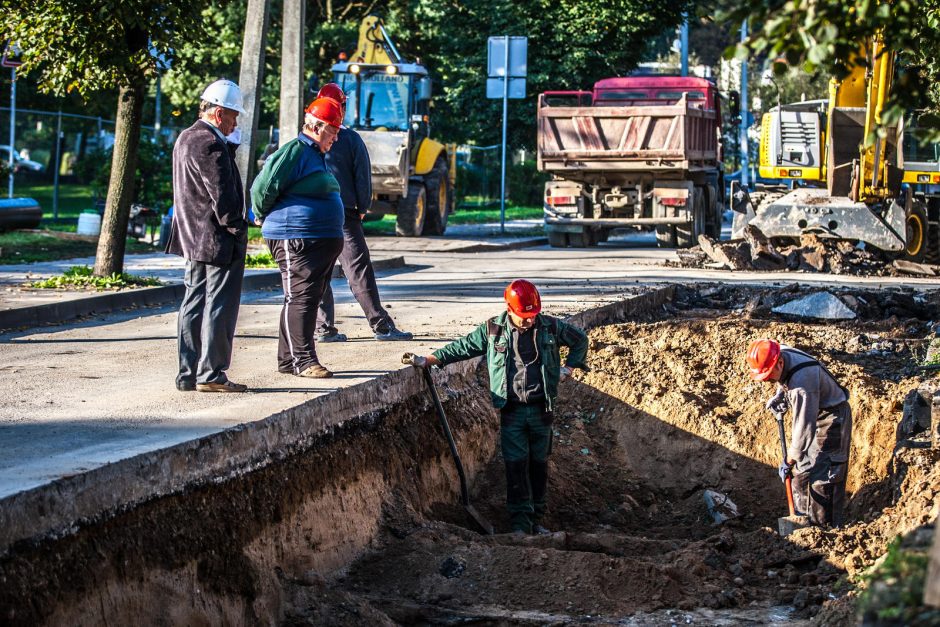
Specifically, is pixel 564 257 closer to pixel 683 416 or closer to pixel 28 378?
Result: pixel 683 416

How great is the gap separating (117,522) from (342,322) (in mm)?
6276

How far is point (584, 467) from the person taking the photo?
1012 centimetres

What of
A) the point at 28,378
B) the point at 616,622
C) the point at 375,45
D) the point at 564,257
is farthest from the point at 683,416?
the point at 375,45

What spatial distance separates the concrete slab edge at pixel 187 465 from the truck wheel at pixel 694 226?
552 inches

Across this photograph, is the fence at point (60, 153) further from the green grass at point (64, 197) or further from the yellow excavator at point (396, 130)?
the yellow excavator at point (396, 130)

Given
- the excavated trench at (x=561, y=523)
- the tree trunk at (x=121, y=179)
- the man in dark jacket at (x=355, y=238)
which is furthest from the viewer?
the tree trunk at (x=121, y=179)

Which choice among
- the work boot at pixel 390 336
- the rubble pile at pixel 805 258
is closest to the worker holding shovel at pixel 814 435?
the work boot at pixel 390 336

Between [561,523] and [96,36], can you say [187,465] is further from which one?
[96,36]

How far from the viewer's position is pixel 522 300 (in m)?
7.84

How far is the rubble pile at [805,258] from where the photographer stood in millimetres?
18141

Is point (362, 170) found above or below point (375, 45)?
below

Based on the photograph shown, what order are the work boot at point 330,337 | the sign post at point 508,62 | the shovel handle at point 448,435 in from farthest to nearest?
the sign post at point 508,62
the work boot at point 330,337
the shovel handle at point 448,435

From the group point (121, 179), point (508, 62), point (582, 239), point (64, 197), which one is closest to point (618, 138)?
point (582, 239)

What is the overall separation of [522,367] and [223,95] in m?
2.54
